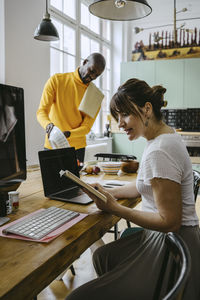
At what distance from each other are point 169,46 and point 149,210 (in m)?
5.67

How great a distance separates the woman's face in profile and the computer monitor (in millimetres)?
468

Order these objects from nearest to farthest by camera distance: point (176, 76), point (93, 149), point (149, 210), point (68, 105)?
point (149, 210), point (68, 105), point (93, 149), point (176, 76)

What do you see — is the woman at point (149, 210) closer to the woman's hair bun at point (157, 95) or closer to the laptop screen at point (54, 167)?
the woman's hair bun at point (157, 95)

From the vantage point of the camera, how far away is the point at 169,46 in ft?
20.4

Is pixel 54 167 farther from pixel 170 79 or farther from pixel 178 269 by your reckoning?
pixel 170 79

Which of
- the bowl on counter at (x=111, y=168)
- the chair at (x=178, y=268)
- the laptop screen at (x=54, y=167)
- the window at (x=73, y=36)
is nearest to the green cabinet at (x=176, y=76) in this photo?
the window at (x=73, y=36)

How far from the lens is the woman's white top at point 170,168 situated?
3.59 ft

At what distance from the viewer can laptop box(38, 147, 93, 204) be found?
1432 millimetres

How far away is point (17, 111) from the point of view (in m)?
1.33

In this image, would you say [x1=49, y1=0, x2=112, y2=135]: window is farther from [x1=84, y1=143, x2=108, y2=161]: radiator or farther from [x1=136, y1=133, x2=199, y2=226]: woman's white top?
[x1=136, y1=133, x2=199, y2=226]: woman's white top

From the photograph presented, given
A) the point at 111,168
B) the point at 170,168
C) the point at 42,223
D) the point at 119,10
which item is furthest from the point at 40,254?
the point at 119,10

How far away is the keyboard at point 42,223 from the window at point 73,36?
3473 millimetres

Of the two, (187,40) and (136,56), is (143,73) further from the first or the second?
(187,40)

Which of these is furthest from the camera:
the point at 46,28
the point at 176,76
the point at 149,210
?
the point at 176,76
